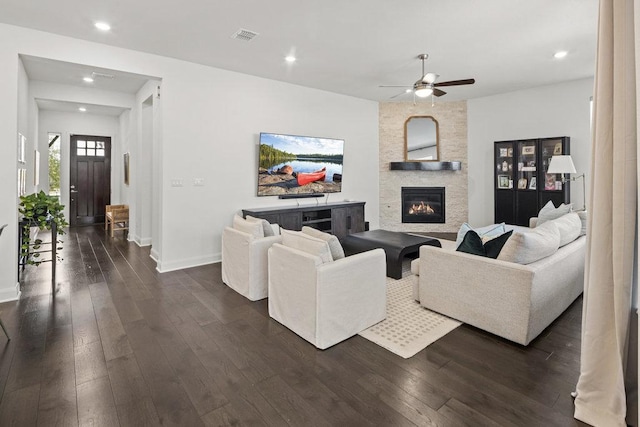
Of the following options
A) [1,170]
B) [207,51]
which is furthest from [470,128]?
[1,170]

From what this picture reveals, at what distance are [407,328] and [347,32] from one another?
3.24m

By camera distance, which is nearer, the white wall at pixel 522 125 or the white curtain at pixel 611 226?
the white curtain at pixel 611 226

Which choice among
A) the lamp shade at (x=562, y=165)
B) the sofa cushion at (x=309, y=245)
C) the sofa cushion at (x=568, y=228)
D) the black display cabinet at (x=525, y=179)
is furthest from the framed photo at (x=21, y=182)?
the black display cabinet at (x=525, y=179)

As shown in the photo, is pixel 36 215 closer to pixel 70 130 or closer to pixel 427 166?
pixel 70 130

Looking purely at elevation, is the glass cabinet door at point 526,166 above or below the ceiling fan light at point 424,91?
below

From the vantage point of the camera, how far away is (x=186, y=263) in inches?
190

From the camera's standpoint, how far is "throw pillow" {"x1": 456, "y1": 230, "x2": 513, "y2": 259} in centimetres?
275

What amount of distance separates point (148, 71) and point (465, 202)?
6.42 m

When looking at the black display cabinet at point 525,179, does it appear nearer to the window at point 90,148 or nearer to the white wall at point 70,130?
the white wall at point 70,130

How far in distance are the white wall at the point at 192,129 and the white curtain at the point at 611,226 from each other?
449cm

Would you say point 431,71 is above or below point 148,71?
above

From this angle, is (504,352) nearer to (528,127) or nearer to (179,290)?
(179,290)

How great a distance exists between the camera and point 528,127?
6.43 meters

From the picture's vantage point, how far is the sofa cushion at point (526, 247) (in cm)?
256
